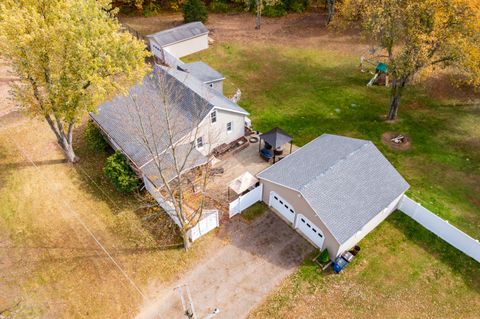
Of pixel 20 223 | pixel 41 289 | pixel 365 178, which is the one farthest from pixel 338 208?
pixel 20 223

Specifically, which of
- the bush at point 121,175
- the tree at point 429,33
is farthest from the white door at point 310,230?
the tree at point 429,33

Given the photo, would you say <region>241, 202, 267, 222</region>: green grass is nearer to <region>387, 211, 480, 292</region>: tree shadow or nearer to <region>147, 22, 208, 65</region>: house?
<region>387, 211, 480, 292</region>: tree shadow

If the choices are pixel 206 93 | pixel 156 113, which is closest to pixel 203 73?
pixel 206 93

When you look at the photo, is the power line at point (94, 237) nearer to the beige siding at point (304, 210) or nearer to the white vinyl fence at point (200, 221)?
the white vinyl fence at point (200, 221)

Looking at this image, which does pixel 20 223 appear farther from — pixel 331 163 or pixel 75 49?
pixel 331 163

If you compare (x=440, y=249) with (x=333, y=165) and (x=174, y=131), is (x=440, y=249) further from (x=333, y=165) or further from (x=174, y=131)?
(x=174, y=131)

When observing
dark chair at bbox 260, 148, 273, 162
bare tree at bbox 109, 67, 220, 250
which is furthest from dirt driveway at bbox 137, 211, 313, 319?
dark chair at bbox 260, 148, 273, 162
